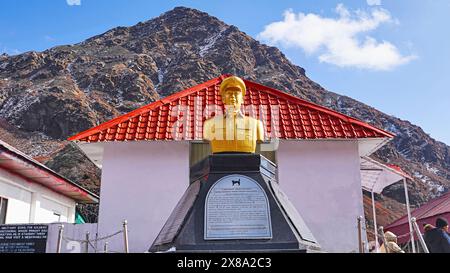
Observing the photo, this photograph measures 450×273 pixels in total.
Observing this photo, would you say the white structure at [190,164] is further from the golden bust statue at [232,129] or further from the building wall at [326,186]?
the golden bust statue at [232,129]

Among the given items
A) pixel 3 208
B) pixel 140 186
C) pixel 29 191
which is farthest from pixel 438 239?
pixel 29 191

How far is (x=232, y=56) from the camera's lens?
7962cm

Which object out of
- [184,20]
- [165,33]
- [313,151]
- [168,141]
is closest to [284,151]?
[313,151]

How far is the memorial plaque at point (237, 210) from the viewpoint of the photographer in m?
4.86

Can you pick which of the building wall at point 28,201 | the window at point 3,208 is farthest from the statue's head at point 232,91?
the window at point 3,208

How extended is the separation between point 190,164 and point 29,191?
5.27m

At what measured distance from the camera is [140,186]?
927 centimetres

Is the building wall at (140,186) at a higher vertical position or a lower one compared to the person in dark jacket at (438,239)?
higher

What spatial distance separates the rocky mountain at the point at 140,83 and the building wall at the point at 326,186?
2860 centimetres

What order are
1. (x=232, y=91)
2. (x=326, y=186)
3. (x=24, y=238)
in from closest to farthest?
(x=232, y=91) < (x=24, y=238) < (x=326, y=186)

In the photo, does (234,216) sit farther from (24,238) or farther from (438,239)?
(24,238)

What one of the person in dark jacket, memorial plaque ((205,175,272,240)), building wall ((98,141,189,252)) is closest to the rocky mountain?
building wall ((98,141,189,252))

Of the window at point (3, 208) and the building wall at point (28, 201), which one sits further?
the building wall at point (28, 201)
